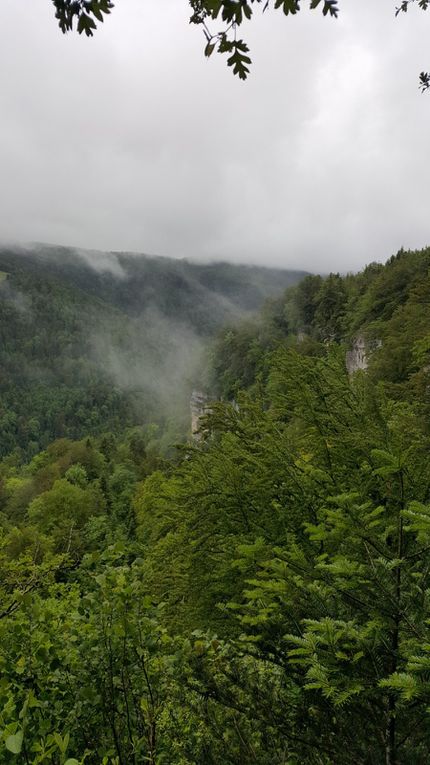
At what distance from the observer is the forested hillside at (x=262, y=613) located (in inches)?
97.8

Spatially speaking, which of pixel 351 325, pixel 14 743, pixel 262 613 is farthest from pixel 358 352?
pixel 14 743

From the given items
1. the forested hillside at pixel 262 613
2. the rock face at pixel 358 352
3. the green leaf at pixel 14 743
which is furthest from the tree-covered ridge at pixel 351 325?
the green leaf at pixel 14 743

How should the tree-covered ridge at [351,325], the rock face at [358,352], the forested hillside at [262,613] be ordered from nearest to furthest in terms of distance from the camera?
1. the forested hillside at [262,613]
2. the tree-covered ridge at [351,325]
3. the rock face at [358,352]

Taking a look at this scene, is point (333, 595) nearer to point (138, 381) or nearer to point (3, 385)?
point (138, 381)

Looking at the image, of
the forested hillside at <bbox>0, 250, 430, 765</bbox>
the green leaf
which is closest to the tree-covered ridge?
the forested hillside at <bbox>0, 250, 430, 765</bbox>

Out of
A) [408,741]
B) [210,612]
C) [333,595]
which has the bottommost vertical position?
[210,612]

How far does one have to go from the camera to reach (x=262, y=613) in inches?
126

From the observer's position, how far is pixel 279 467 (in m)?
6.32

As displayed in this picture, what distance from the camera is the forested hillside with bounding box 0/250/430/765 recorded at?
8.15 feet

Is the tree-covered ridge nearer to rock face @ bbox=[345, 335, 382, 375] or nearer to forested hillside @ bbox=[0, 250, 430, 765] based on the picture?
rock face @ bbox=[345, 335, 382, 375]

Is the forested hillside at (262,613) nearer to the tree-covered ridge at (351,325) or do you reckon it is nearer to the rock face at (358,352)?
the tree-covered ridge at (351,325)

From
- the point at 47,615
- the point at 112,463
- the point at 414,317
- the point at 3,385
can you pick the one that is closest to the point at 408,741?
the point at 47,615

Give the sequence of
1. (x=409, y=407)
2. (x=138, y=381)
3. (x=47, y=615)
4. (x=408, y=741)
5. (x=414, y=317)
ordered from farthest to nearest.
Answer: (x=138, y=381), (x=414, y=317), (x=409, y=407), (x=47, y=615), (x=408, y=741)

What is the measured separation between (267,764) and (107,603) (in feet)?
4.61
